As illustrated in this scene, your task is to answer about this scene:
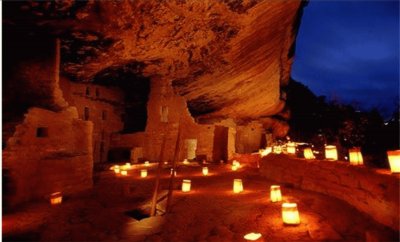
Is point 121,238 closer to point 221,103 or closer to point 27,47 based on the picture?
point 27,47

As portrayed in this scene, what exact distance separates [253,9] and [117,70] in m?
8.53

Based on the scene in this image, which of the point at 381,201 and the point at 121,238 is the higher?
the point at 381,201

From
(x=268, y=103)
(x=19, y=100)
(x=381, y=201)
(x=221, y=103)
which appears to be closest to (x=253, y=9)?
(x=381, y=201)

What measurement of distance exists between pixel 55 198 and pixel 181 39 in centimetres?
692

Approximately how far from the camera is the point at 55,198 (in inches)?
297

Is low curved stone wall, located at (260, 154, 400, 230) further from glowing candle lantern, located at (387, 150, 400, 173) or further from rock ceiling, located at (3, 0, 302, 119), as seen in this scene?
rock ceiling, located at (3, 0, 302, 119)

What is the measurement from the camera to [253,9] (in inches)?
353

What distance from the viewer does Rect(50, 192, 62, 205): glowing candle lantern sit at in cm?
747

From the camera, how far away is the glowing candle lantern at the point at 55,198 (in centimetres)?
747

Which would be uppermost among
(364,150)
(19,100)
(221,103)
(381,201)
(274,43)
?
(274,43)

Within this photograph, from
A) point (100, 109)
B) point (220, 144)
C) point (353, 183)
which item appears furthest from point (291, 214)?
point (100, 109)

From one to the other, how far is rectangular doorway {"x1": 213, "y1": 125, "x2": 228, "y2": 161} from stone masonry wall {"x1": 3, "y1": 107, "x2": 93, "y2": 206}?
8.46m

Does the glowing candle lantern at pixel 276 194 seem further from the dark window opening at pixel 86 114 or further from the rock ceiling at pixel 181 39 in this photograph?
the dark window opening at pixel 86 114

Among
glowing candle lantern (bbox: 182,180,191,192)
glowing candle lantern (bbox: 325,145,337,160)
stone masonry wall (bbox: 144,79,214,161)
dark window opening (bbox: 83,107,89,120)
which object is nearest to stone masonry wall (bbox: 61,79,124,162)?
dark window opening (bbox: 83,107,89,120)
